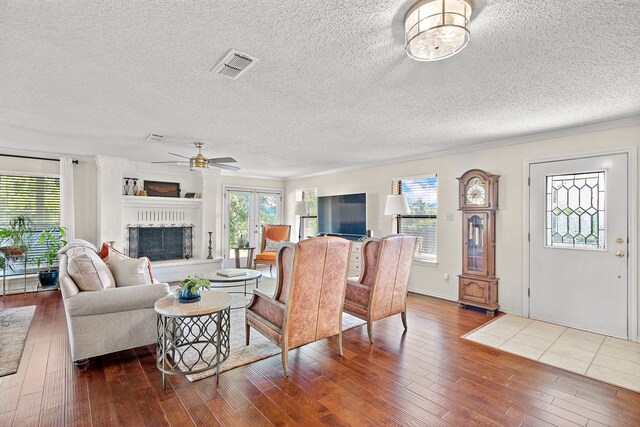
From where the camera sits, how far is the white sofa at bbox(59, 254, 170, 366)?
8.57ft

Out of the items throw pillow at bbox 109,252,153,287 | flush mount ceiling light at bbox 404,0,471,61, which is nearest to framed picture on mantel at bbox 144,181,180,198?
throw pillow at bbox 109,252,153,287

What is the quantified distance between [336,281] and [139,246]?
5127 millimetres

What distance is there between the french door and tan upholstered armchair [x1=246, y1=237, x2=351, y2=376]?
4.93m

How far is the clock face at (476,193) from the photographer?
175 inches

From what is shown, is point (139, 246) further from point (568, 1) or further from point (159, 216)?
point (568, 1)

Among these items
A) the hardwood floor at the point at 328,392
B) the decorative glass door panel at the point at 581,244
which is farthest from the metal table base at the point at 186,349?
the decorative glass door panel at the point at 581,244

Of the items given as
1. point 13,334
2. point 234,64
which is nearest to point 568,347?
point 234,64

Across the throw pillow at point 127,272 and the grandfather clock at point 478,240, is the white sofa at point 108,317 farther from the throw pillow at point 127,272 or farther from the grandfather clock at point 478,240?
the grandfather clock at point 478,240

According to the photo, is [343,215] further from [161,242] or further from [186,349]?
[186,349]

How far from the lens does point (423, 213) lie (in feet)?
17.7

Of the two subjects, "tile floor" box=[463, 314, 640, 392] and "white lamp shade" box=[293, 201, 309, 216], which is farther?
"white lamp shade" box=[293, 201, 309, 216]

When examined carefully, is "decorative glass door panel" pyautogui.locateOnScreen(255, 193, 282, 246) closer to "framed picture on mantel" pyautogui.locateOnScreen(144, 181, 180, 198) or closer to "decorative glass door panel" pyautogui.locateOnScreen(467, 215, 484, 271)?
"framed picture on mantel" pyautogui.locateOnScreen(144, 181, 180, 198)

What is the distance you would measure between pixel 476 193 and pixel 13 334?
588cm

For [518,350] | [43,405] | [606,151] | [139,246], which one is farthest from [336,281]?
[139,246]
